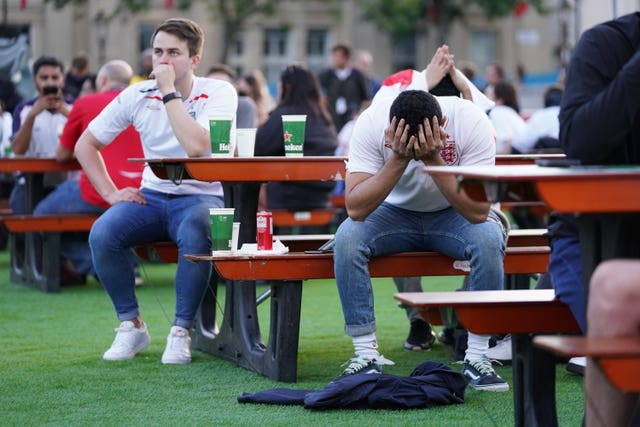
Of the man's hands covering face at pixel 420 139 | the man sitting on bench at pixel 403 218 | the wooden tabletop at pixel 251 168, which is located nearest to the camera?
the man's hands covering face at pixel 420 139

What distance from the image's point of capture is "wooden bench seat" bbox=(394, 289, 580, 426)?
3676 millimetres

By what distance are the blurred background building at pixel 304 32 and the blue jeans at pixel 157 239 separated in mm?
31465

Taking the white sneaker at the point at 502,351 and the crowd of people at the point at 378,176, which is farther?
the white sneaker at the point at 502,351

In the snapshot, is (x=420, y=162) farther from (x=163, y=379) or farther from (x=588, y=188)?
(x=588, y=188)

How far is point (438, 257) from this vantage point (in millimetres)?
5461

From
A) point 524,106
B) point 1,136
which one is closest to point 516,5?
point 524,106

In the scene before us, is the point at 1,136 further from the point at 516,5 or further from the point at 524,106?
the point at 516,5

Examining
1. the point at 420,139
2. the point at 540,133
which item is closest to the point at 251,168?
the point at 420,139

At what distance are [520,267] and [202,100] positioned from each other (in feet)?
5.73

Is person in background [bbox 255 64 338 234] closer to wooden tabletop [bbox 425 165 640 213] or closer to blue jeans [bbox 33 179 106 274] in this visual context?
blue jeans [bbox 33 179 106 274]

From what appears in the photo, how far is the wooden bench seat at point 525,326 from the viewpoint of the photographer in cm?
368

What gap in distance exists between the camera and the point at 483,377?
17.1 feet

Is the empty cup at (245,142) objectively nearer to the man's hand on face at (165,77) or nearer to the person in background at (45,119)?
the man's hand on face at (165,77)

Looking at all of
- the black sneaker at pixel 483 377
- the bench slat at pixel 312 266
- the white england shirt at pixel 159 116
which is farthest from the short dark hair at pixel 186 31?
the black sneaker at pixel 483 377
